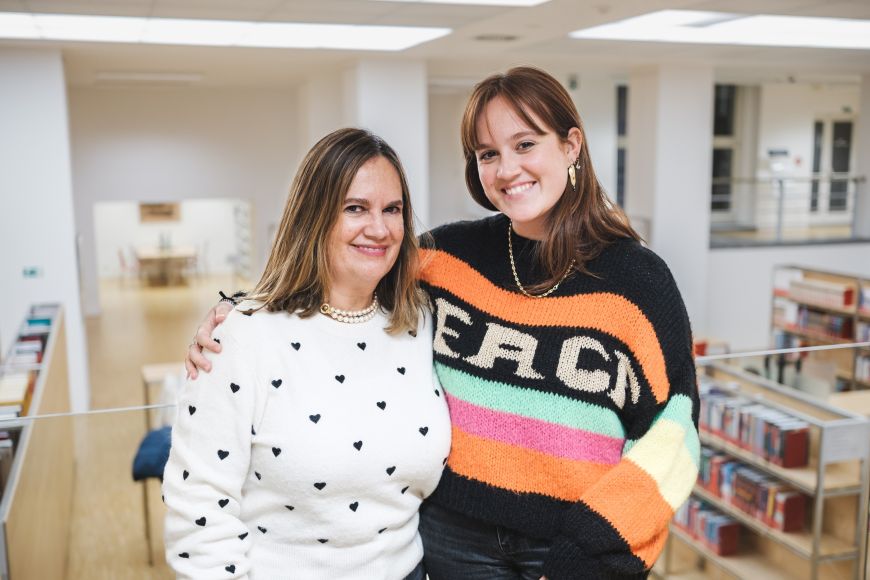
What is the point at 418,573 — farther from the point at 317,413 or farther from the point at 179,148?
the point at 179,148

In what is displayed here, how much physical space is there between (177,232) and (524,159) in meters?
17.7

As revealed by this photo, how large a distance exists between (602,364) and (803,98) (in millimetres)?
16331

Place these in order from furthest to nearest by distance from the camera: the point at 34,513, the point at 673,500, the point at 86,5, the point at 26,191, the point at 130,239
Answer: the point at 130,239, the point at 26,191, the point at 86,5, the point at 34,513, the point at 673,500

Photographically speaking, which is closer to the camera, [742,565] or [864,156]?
[742,565]

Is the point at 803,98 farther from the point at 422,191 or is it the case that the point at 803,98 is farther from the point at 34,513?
the point at 34,513

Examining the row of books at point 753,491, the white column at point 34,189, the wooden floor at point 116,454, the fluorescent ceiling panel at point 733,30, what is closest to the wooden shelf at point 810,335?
the fluorescent ceiling panel at point 733,30

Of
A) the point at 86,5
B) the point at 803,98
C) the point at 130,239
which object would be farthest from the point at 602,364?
the point at 130,239

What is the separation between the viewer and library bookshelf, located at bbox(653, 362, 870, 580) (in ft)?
11.8

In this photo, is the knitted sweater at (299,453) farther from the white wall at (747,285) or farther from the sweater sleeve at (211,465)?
the white wall at (747,285)

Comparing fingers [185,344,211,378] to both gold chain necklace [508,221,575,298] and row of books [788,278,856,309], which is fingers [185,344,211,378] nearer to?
gold chain necklace [508,221,575,298]

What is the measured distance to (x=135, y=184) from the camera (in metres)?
13.2

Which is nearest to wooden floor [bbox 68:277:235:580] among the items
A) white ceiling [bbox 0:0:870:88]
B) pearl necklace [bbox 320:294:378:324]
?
pearl necklace [bbox 320:294:378:324]

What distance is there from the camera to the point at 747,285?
35.3 feet

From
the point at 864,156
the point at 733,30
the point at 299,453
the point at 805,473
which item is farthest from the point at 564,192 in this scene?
the point at 864,156
